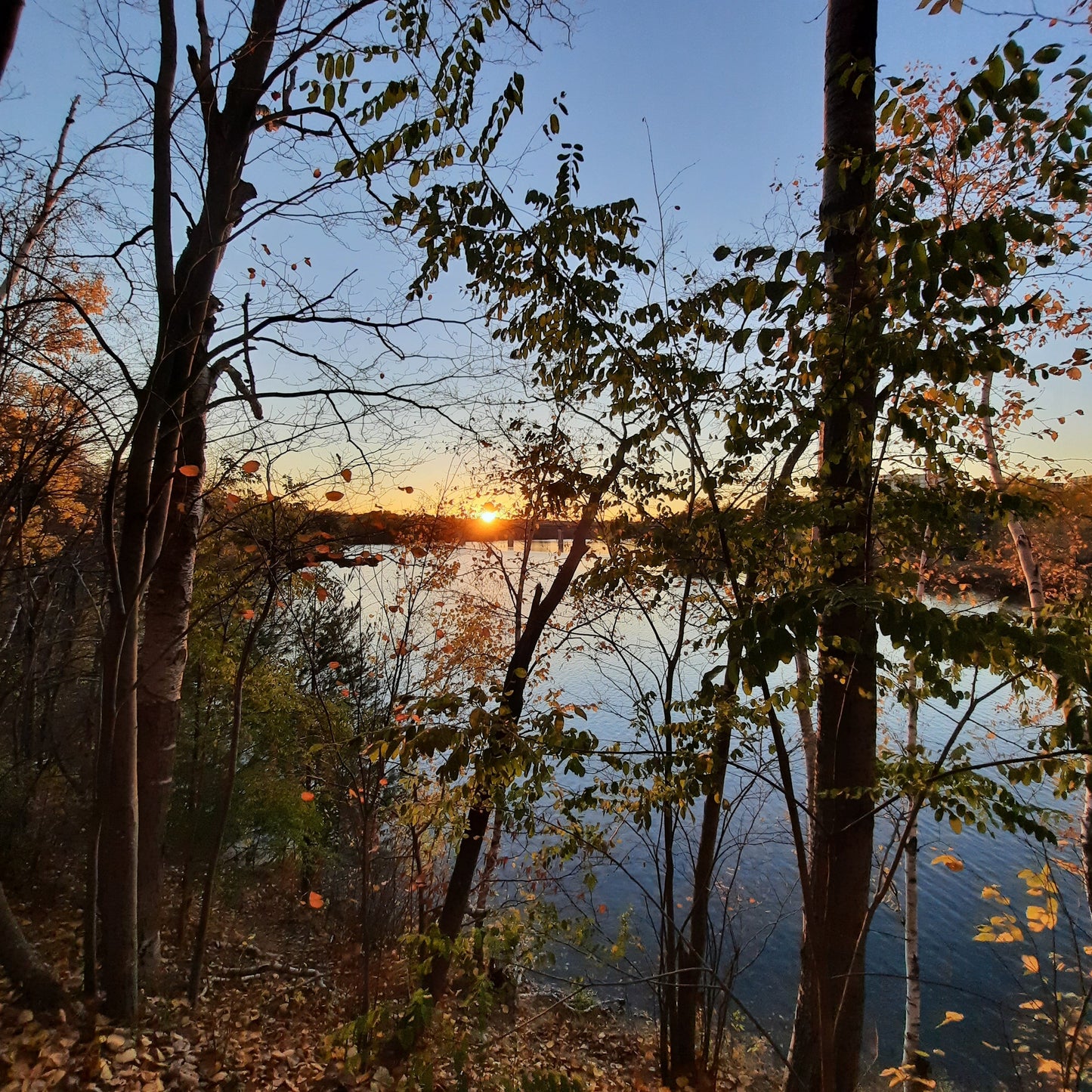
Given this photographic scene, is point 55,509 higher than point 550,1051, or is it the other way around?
point 55,509

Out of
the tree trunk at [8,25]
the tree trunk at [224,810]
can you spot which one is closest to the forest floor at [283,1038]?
the tree trunk at [224,810]

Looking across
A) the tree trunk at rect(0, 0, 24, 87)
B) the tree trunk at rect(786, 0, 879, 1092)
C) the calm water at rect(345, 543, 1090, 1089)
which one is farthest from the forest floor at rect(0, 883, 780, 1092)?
the tree trunk at rect(0, 0, 24, 87)

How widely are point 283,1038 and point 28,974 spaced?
3.01 m

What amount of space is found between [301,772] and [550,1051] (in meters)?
7.86

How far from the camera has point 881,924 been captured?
34.2ft

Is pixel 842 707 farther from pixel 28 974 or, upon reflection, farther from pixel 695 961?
pixel 28 974

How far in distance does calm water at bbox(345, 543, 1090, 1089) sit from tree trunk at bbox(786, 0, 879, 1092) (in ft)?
15.8

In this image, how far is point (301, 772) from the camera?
12.9 meters

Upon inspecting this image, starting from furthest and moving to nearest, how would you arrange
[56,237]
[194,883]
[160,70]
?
[194,883], [56,237], [160,70]

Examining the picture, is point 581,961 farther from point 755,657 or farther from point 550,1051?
point 755,657

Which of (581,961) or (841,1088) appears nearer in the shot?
(841,1088)

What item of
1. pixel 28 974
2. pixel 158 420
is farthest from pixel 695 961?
pixel 158 420

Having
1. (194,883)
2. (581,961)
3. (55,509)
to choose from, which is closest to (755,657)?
(581,961)

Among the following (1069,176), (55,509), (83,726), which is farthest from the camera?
(83,726)
